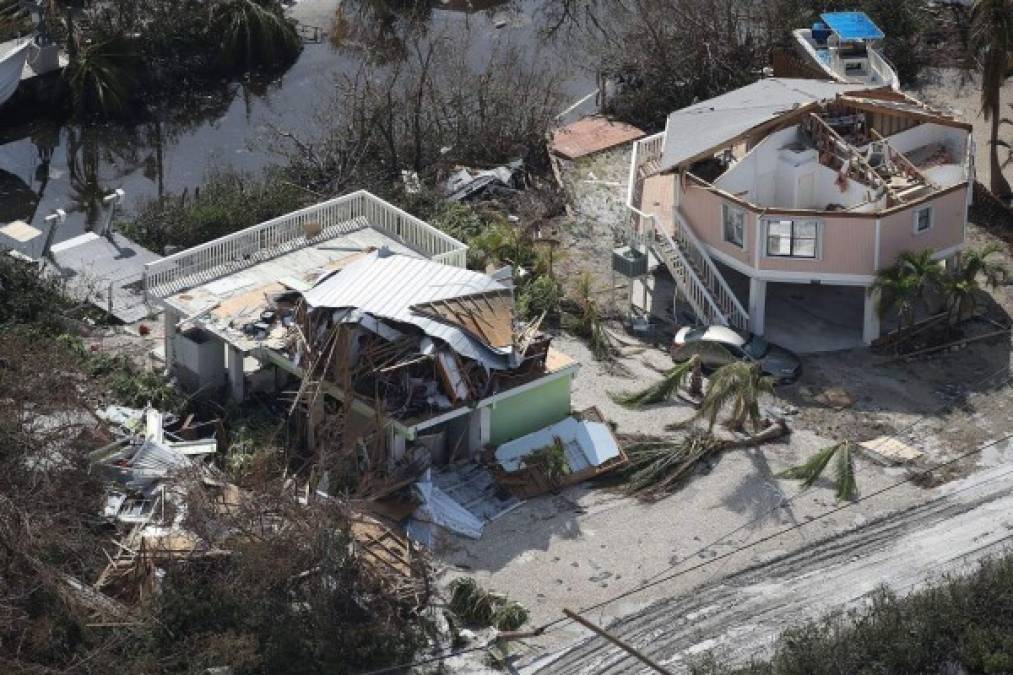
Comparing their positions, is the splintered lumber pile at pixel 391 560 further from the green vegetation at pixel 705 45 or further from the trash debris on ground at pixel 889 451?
the green vegetation at pixel 705 45

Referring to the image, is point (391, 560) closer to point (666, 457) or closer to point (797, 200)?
point (666, 457)

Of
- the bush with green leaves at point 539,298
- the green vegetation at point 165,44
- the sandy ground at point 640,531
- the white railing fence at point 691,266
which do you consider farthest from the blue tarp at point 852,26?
the green vegetation at point 165,44

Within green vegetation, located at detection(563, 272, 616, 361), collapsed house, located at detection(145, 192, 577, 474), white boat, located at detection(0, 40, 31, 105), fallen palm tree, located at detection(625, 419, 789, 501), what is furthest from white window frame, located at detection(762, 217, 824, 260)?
white boat, located at detection(0, 40, 31, 105)

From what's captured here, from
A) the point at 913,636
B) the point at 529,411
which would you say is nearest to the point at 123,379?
the point at 529,411

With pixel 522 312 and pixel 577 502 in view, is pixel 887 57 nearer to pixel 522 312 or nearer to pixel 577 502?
pixel 522 312

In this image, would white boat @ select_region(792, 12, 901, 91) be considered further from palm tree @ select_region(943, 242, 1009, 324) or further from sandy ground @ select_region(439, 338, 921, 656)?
sandy ground @ select_region(439, 338, 921, 656)

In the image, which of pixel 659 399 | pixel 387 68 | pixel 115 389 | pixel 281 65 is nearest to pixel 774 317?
pixel 659 399
